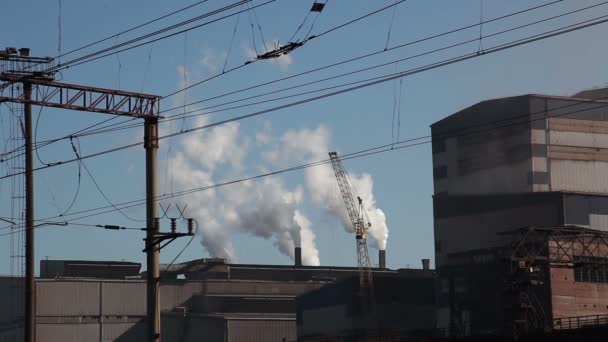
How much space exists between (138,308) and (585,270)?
38080 millimetres

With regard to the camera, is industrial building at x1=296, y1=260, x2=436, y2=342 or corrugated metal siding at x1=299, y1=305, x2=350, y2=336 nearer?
industrial building at x1=296, y1=260, x2=436, y2=342

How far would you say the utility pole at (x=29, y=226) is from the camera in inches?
1454

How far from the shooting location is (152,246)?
31.3 meters

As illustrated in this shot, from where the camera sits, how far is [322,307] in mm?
98938

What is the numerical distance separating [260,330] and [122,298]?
13.5 metres

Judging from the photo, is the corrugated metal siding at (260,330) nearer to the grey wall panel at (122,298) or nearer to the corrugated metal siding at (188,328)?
the corrugated metal siding at (188,328)

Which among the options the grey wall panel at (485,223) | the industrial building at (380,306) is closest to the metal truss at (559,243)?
the grey wall panel at (485,223)

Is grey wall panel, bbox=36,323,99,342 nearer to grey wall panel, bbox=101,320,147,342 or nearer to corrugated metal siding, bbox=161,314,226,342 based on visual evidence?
grey wall panel, bbox=101,320,147,342

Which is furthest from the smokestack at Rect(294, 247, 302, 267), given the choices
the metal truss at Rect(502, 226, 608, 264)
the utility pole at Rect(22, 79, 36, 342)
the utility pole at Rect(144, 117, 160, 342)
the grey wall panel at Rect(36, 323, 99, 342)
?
the utility pole at Rect(144, 117, 160, 342)

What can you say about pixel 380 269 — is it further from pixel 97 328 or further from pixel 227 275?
pixel 97 328

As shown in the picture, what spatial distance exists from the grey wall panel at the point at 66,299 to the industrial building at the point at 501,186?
1193 inches

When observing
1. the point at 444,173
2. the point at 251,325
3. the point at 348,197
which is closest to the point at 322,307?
the point at 251,325

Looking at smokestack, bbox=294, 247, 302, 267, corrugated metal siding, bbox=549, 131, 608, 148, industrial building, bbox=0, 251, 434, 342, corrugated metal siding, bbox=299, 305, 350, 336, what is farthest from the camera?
smokestack, bbox=294, 247, 302, 267

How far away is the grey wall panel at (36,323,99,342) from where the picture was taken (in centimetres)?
8519
